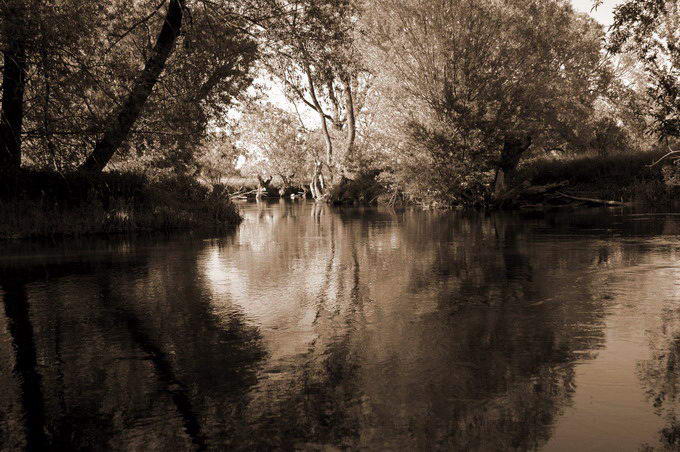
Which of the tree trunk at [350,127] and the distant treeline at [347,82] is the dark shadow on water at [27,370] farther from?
the tree trunk at [350,127]

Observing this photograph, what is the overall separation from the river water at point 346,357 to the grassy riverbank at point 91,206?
806 cm

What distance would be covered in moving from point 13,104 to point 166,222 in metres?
6.06

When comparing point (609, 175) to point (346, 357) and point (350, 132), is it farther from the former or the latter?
point (346, 357)

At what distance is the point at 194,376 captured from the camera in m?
4.30

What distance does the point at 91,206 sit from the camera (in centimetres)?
1834

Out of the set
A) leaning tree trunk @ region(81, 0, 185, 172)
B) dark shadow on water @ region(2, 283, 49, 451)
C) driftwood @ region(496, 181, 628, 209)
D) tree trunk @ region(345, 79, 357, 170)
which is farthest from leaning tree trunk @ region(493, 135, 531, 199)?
dark shadow on water @ region(2, 283, 49, 451)

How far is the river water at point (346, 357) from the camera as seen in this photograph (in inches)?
131

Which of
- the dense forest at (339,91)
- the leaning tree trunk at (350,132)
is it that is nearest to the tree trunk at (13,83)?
the dense forest at (339,91)

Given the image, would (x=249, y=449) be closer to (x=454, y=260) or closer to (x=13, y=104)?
(x=454, y=260)

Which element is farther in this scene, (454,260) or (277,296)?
(454,260)

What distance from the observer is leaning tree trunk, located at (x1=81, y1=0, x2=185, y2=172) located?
1656 cm

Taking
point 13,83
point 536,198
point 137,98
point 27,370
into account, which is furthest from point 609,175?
point 27,370

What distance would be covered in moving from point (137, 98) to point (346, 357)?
1431 centimetres

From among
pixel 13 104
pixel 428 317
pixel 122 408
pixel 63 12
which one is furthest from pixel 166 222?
pixel 122 408
